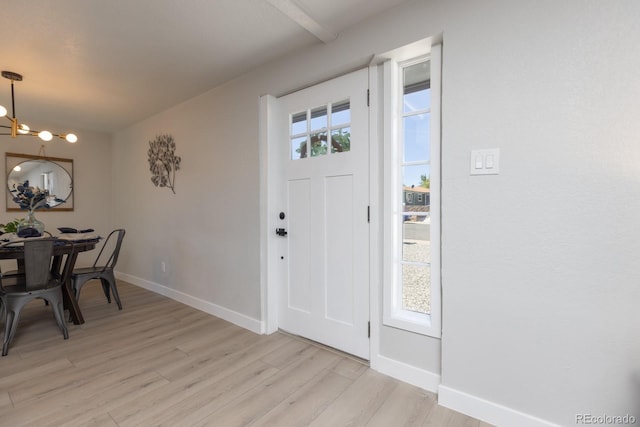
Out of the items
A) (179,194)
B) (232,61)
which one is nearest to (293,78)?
(232,61)

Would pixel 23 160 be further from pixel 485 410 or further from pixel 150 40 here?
pixel 485 410

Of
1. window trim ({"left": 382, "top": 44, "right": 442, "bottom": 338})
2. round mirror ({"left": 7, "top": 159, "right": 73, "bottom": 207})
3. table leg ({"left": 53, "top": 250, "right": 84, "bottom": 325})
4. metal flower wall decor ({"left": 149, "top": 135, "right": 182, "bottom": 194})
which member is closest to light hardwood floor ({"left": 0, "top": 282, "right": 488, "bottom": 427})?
table leg ({"left": 53, "top": 250, "right": 84, "bottom": 325})

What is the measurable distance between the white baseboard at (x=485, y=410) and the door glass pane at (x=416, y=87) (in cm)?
172

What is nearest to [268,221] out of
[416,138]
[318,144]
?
[318,144]

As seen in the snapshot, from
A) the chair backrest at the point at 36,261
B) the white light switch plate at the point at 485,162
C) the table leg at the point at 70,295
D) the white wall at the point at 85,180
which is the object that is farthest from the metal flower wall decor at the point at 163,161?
the white light switch plate at the point at 485,162

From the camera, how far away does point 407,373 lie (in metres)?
1.91

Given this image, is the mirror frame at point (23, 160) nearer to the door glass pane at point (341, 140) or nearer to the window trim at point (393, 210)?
the door glass pane at point (341, 140)

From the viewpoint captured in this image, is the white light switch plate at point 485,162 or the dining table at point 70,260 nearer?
the white light switch plate at point 485,162

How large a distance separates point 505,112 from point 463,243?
0.72 m

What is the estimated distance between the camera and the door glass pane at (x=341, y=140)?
7.36 feet

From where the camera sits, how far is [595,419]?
4.36 ft

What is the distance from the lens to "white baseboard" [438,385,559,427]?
1.47m

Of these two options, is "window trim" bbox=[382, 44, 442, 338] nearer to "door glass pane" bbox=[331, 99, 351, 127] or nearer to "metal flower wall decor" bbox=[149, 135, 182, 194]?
"door glass pane" bbox=[331, 99, 351, 127]

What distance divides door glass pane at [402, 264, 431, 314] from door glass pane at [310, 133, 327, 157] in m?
1.11
